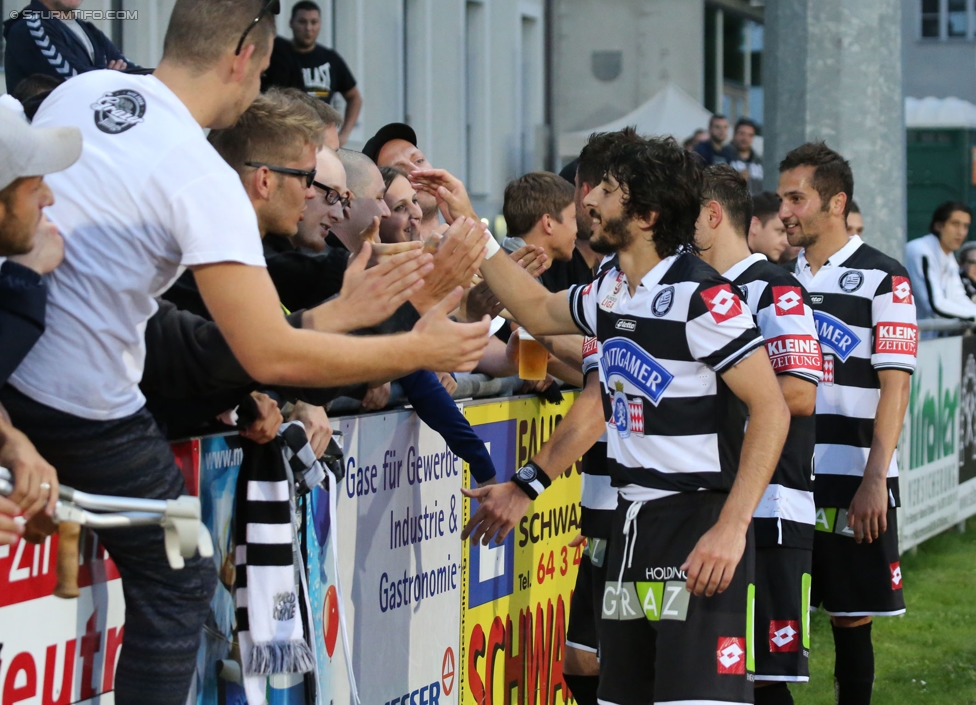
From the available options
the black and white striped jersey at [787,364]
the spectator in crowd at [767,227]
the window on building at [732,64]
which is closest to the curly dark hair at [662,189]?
the black and white striped jersey at [787,364]

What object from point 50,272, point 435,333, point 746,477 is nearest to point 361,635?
point 746,477

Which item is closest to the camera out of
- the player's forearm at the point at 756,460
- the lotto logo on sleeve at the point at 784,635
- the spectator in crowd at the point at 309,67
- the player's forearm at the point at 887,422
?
the player's forearm at the point at 756,460

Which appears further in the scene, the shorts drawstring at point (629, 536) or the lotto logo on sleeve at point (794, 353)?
the lotto logo on sleeve at point (794, 353)

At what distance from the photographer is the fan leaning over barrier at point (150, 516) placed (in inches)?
95.2

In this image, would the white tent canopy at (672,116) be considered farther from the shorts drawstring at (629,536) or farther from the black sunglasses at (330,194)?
the shorts drawstring at (629,536)

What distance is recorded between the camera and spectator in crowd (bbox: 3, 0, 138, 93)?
5.84 m

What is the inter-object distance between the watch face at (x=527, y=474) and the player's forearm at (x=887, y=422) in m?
1.54

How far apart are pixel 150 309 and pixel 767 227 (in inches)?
244

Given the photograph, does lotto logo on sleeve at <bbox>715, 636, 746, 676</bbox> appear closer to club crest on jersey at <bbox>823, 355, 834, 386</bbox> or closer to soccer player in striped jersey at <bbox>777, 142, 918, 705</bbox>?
soccer player in striped jersey at <bbox>777, 142, 918, 705</bbox>

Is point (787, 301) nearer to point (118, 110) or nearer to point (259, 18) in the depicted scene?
point (259, 18)

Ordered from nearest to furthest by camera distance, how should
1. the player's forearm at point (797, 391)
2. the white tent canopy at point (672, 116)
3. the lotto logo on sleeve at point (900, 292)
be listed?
the player's forearm at point (797, 391) < the lotto logo on sleeve at point (900, 292) < the white tent canopy at point (672, 116)

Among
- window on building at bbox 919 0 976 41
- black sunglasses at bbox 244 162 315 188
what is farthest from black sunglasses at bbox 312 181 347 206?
window on building at bbox 919 0 976 41

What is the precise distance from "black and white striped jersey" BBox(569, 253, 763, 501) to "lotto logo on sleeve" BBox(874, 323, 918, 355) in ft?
5.82

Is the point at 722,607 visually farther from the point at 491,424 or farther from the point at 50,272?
the point at 50,272
